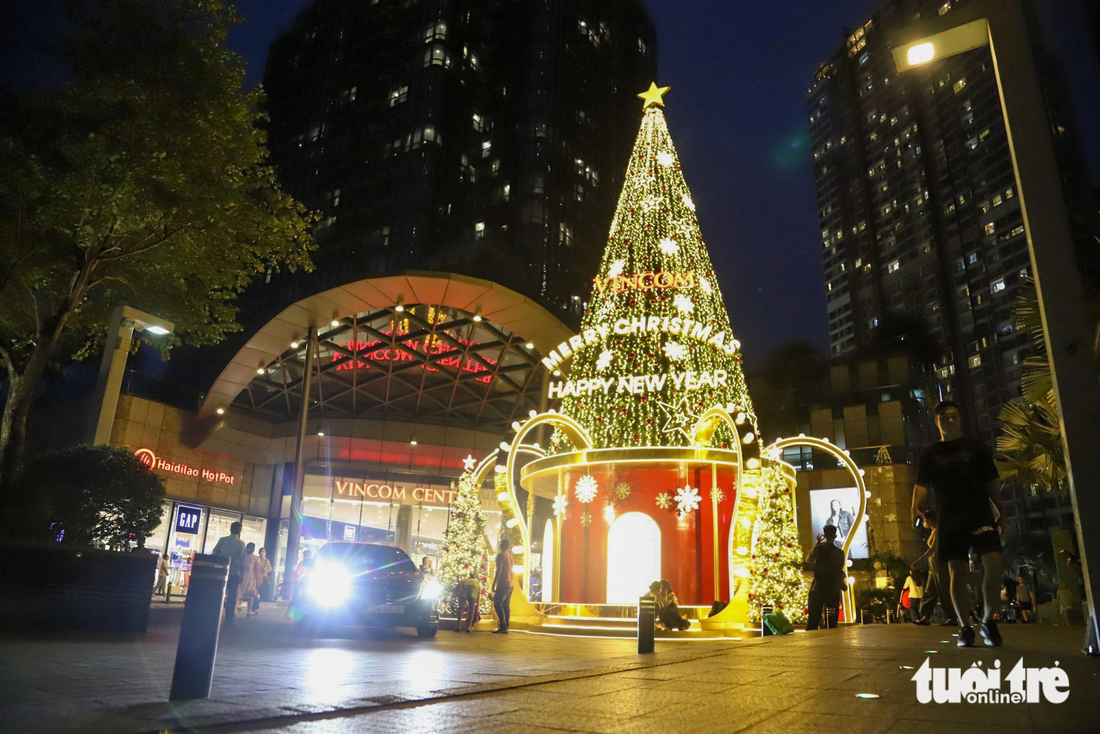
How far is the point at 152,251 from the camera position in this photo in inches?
522

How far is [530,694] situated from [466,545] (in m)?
14.3

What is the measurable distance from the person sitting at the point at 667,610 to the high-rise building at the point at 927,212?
74.2 m

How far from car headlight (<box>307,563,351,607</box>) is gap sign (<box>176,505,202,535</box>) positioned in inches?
995

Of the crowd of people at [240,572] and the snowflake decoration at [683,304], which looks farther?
the snowflake decoration at [683,304]

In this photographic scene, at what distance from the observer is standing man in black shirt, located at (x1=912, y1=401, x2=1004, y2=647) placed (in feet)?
18.5

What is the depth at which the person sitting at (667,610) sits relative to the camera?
13.0 meters

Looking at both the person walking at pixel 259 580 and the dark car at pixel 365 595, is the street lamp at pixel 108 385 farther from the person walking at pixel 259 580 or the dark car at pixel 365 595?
the dark car at pixel 365 595

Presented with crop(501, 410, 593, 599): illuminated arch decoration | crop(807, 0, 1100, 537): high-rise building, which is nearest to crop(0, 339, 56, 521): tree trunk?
crop(501, 410, 593, 599): illuminated arch decoration

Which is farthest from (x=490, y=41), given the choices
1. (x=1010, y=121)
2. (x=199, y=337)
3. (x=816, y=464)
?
(x=1010, y=121)

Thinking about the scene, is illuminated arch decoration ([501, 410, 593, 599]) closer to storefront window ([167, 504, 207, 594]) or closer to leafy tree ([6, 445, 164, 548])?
leafy tree ([6, 445, 164, 548])

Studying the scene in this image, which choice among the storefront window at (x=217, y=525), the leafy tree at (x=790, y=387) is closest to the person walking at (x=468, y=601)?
the storefront window at (x=217, y=525)

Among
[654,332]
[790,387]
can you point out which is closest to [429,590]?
[654,332]

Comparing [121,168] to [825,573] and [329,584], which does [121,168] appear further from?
[825,573]

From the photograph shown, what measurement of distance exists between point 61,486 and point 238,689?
9.18 m
